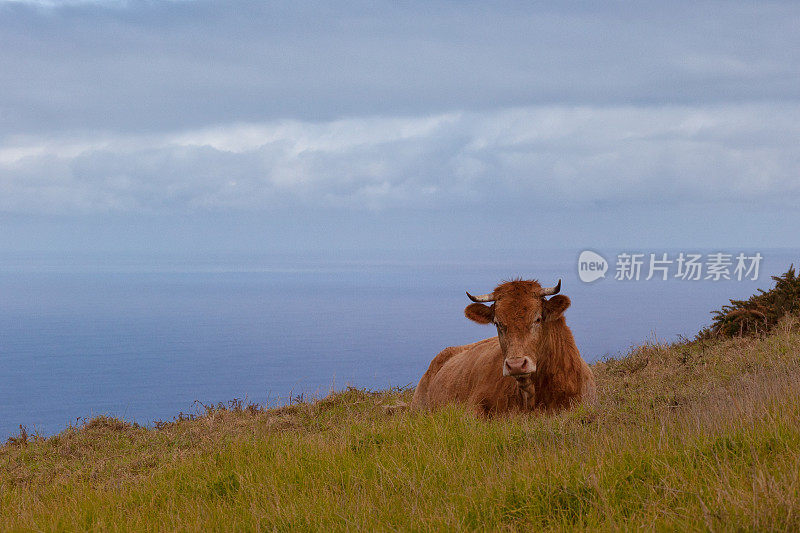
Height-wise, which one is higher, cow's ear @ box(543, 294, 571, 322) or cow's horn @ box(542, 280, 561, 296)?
cow's horn @ box(542, 280, 561, 296)

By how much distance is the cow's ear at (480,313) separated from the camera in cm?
1041

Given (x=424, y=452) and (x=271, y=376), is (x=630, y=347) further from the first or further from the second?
(x=271, y=376)

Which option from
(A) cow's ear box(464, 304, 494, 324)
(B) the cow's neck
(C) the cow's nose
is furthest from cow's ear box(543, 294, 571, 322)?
(C) the cow's nose

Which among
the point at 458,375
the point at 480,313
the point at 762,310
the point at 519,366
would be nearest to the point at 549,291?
the point at 480,313

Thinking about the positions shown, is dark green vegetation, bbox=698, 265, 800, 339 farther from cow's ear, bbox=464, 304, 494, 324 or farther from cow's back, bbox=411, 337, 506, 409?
cow's ear, bbox=464, 304, 494, 324

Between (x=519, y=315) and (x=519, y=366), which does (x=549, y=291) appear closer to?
(x=519, y=315)

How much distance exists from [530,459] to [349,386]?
10.6 meters

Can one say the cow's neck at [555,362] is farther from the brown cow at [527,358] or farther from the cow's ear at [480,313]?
the cow's ear at [480,313]

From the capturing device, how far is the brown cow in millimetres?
9727

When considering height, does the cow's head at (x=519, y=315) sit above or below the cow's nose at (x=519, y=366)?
above

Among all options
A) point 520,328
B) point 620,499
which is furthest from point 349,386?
point 620,499

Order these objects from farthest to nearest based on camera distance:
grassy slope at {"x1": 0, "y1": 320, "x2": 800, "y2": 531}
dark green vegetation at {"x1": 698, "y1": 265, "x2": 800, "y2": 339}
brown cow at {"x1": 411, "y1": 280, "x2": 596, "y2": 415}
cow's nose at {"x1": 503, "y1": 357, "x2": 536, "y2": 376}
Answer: dark green vegetation at {"x1": 698, "y1": 265, "x2": 800, "y2": 339}, brown cow at {"x1": 411, "y1": 280, "x2": 596, "y2": 415}, cow's nose at {"x1": 503, "y1": 357, "x2": 536, "y2": 376}, grassy slope at {"x1": 0, "y1": 320, "x2": 800, "y2": 531}

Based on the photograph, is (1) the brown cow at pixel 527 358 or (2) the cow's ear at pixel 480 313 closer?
(1) the brown cow at pixel 527 358

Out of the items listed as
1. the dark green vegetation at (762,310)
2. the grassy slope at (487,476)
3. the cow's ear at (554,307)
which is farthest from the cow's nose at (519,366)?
the dark green vegetation at (762,310)
